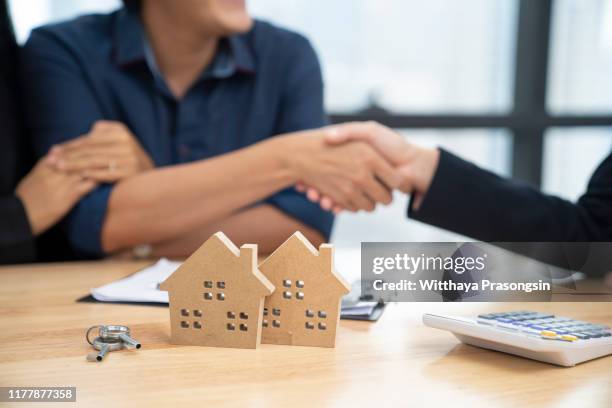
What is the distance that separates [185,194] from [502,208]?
26.7 inches

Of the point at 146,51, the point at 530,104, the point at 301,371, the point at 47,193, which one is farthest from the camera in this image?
the point at 530,104

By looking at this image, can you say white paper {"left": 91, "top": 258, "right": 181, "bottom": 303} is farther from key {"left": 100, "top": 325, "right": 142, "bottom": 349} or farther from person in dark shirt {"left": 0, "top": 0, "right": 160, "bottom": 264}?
person in dark shirt {"left": 0, "top": 0, "right": 160, "bottom": 264}

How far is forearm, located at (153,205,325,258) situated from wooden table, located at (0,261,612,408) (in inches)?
22.9

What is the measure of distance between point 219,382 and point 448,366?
232mm

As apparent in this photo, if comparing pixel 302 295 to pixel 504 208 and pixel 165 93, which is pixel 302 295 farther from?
pixel 165 93

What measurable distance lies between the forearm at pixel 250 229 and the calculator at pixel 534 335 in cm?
71

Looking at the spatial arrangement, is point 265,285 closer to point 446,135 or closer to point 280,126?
point 280,126

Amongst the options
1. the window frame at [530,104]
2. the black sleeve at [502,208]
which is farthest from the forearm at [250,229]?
the window frame at [530,104]

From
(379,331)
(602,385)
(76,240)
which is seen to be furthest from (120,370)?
(76,240)

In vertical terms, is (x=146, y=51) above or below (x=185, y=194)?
above

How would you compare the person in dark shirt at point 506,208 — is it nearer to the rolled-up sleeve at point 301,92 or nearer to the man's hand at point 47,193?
the rolled-up sleeve at point 301,92

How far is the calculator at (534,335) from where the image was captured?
2.08 feet

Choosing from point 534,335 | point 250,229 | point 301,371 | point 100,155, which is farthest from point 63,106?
point 534,335

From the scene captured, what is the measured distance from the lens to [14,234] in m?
1.35
